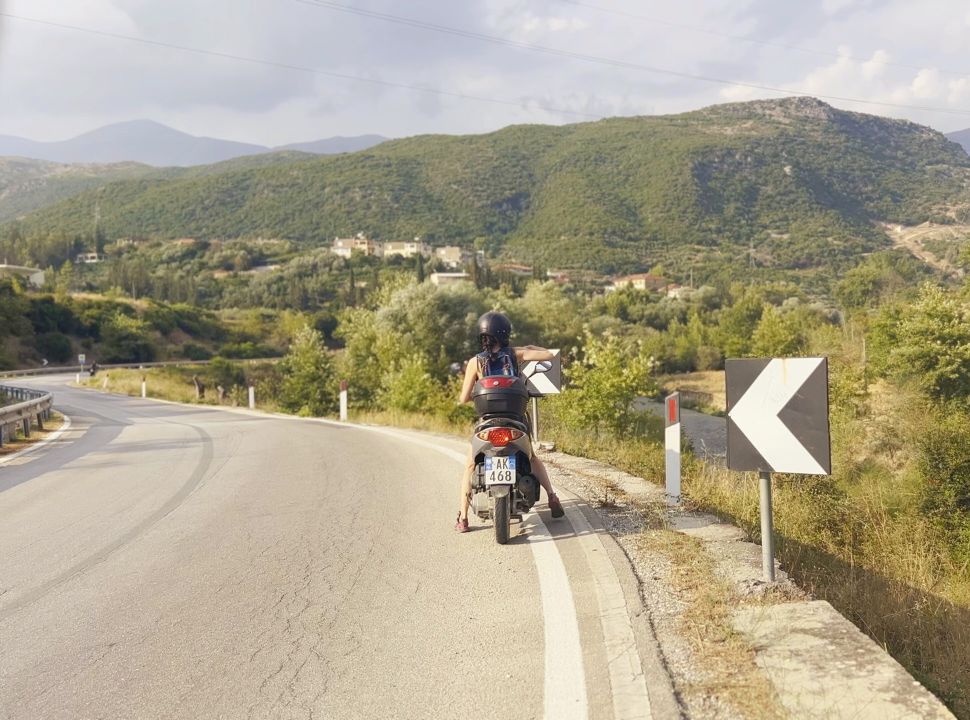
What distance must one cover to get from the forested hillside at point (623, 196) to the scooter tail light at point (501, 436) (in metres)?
124

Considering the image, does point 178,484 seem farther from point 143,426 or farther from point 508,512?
point 143,426

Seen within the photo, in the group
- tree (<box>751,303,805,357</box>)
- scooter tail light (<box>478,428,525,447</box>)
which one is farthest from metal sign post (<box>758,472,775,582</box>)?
tree (<box>751,303,805,357</box>)

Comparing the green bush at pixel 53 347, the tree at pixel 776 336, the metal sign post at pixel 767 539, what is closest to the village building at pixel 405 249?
the green bush at pixel 53 347

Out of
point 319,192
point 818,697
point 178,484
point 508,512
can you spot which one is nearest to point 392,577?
point 508,512

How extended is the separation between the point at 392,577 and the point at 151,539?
2651mm

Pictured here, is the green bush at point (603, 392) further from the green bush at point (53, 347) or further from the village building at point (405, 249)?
the village building at point (405, 249)

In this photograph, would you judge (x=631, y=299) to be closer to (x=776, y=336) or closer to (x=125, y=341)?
A: (x=776, y=336)

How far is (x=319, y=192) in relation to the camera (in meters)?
186

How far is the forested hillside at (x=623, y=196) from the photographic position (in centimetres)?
13775

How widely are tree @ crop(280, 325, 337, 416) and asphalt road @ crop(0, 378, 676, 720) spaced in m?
29.6

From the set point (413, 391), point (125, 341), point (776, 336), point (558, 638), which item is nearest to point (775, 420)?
point (558, 638)

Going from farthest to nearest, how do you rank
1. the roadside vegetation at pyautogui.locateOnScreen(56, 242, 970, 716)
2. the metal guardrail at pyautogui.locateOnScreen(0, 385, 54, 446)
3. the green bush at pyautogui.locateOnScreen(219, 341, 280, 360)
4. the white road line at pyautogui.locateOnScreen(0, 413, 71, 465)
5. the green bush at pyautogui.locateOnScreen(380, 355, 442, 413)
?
the green bush at pyautogui.locateOnScreen(219, 341, 280, 360), the green bush at pyautogui.locateOnScreen(380, 355, 442, 413), the metal guardrail at pyautogui.locateOnScreen(0, 385, 54, 446), the white road line at pyautogui.locateOnScreen(0, 413, 71, 465), the roadside vegetation at pyautogui.locateOnScreen(56, 242, 970, 716)

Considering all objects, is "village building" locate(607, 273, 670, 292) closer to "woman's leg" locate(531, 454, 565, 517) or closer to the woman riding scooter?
"woman's leg" locate(531, 454, 565, 517)

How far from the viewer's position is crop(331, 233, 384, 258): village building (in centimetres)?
15262
